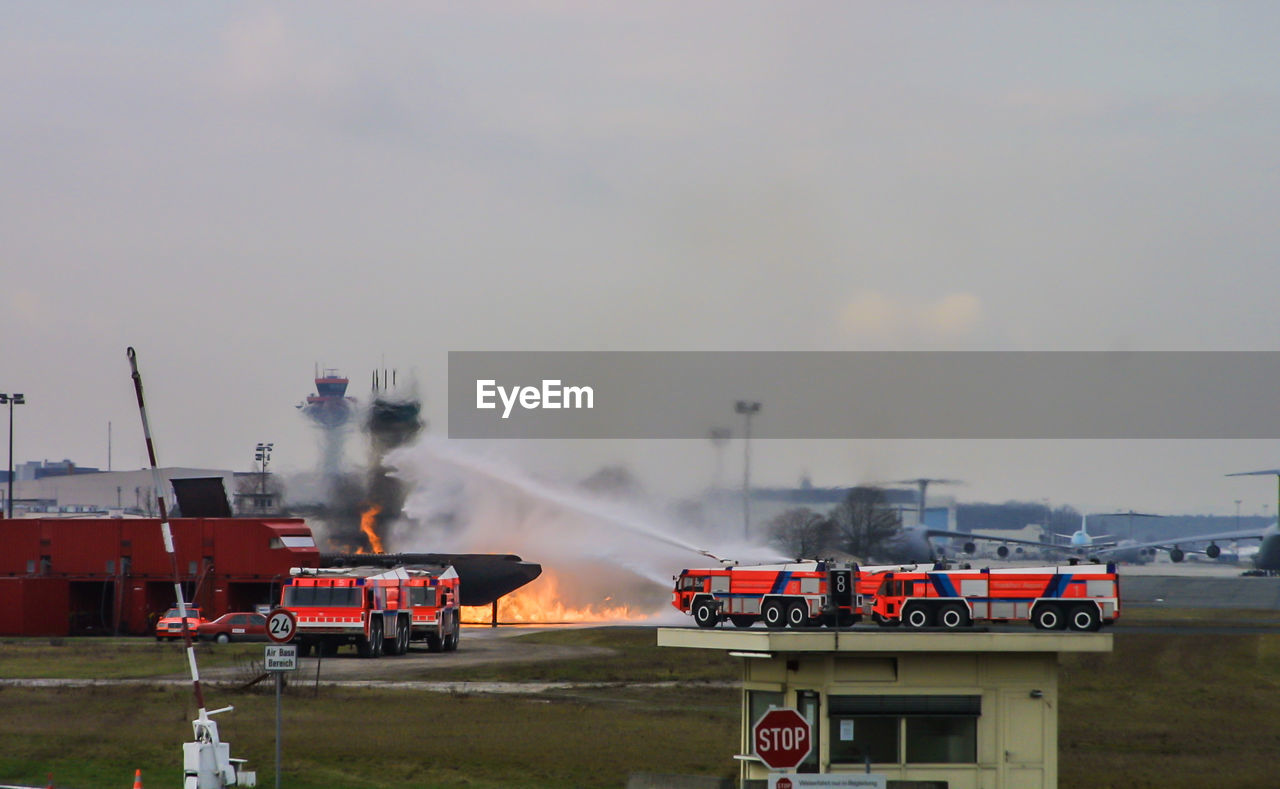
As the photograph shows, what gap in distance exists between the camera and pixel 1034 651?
21.7 metres

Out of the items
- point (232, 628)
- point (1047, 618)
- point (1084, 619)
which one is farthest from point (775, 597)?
point (232, 628)

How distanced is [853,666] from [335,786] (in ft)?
47.5

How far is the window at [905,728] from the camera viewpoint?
71.6ft

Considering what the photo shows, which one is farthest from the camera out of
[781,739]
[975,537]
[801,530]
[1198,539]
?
[1198,539]

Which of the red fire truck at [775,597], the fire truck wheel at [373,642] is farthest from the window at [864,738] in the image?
the fire truck wheel at [373,642]

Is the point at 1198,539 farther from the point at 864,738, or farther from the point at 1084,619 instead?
the point at 864,738

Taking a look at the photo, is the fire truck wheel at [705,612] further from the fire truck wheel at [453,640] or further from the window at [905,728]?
the fire truck wheel at [453,640]

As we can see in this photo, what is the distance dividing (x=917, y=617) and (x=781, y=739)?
14.9 m

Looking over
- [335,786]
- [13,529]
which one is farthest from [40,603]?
[335,786]

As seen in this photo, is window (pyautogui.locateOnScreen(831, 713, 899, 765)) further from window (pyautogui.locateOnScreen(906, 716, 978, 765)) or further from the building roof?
the building roof

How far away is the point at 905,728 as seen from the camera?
2184 centimetres

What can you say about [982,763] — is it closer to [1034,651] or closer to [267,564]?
[1034,651]

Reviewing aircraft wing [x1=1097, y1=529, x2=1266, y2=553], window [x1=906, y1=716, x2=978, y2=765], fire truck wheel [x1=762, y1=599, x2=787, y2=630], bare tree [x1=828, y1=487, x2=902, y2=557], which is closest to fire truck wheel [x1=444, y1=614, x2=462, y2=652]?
fire truck wheel [x1=762, y1=599, x2=787, y2=630]

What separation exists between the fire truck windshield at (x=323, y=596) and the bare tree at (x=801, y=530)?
1545 inches
